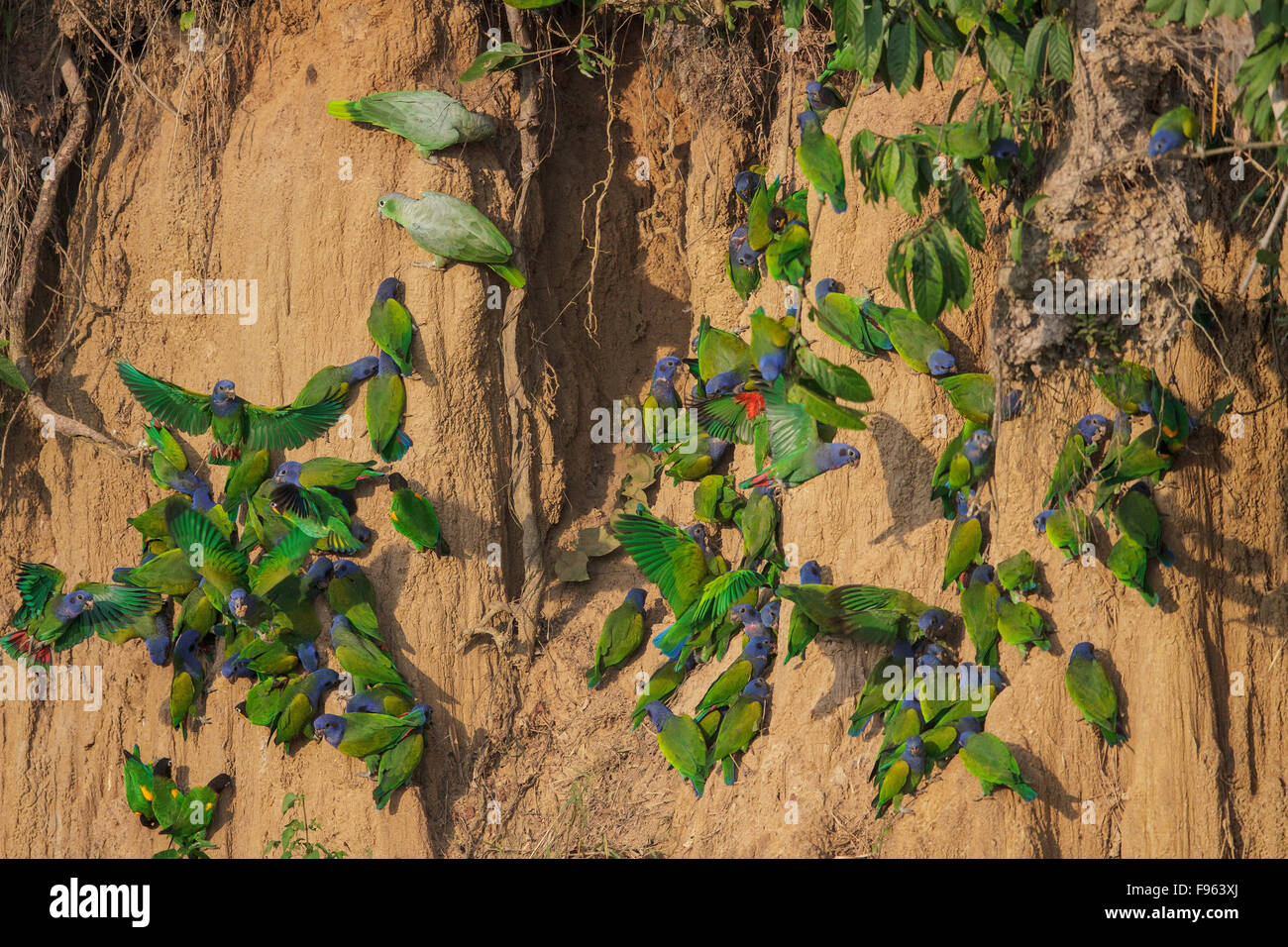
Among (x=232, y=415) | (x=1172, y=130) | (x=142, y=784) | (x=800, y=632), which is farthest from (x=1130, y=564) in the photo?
(x=142, y=784)

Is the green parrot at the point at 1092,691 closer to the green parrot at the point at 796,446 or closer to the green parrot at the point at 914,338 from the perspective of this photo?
the green parrot at the point at 796,446

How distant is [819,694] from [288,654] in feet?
6.88

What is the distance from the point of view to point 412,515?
5.54 meters

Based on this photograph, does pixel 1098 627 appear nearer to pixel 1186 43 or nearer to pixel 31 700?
pixel 1186 43

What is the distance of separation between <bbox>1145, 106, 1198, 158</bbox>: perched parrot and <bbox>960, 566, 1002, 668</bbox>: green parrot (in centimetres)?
157

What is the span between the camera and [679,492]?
6.05m

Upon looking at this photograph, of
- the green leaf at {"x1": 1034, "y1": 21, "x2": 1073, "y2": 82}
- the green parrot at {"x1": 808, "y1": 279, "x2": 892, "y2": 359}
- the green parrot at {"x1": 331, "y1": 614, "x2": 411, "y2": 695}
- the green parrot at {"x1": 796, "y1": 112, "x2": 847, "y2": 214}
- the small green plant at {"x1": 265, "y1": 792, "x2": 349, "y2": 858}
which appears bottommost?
the small green plant at {"x1": 265, "y1": 792, "x2": 349, "y2": 858}

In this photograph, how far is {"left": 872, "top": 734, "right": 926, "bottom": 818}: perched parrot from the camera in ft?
16.0

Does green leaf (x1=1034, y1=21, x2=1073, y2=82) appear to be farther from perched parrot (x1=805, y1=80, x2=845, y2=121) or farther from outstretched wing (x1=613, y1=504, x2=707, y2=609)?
outstretched wing (x1=613, y1=504, x2=707, y2=609)

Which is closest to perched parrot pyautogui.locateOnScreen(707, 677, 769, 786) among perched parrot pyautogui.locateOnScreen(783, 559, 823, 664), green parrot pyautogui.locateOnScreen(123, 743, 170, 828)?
perched parrot pyautogui.locateOnScreen(783, 559, 823, 664)

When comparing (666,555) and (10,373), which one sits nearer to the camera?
(666,555)

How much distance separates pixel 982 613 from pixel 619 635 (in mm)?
1512

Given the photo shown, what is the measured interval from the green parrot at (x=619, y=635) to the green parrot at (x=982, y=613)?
138 centimetres

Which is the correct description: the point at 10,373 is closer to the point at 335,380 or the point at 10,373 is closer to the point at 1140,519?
the point at 335,380
